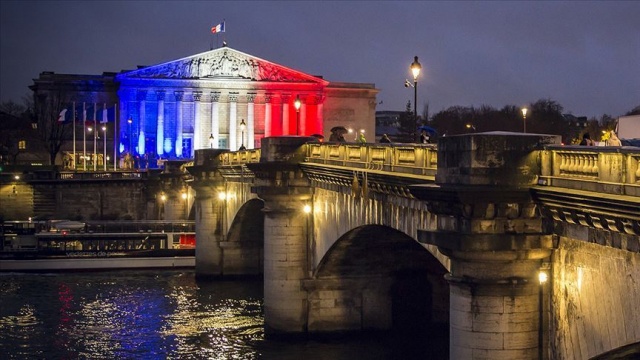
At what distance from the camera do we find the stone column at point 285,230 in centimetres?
3815

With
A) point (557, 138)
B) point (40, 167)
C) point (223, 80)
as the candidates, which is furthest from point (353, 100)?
point (557, 138)

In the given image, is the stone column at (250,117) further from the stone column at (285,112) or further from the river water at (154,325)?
Result: the river water at (154,325)

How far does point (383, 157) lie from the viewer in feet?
93.1

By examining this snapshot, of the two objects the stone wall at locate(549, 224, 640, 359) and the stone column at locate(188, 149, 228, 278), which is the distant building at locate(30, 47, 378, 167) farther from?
the stone wall at locate(549, 224, 640, 359)

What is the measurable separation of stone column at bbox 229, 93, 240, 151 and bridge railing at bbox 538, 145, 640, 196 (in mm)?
137680

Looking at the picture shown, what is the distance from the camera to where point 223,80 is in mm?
153250

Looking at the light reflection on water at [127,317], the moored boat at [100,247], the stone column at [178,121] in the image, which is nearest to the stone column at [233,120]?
the stone column at [178,121]

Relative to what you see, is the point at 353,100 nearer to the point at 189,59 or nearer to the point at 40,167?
the point at 189,59

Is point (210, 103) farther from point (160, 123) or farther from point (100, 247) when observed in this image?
point (100, 247)

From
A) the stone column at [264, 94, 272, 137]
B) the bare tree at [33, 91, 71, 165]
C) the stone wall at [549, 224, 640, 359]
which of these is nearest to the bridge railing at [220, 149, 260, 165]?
the stone wall at [549, 224, 640, 359]

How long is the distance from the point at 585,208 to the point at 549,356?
13.6 ft

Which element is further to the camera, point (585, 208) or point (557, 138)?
point (557, 138)

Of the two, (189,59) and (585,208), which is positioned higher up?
(189,59)

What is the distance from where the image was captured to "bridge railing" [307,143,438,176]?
79.9 ft
